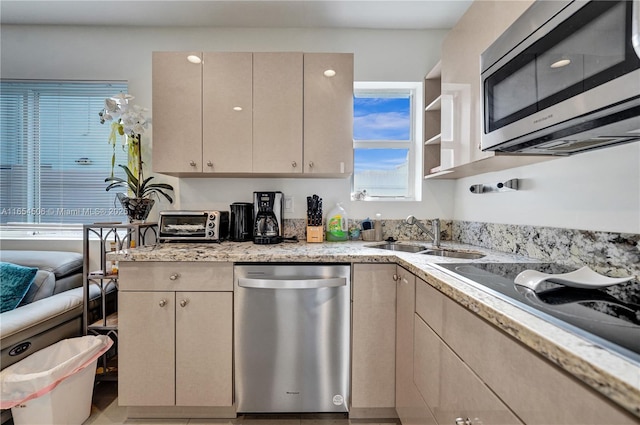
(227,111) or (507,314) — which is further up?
(227,111)

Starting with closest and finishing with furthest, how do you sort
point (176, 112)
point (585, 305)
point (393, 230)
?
1. point (585, 305)
2. point (176, 112)
3. point (393, 230)

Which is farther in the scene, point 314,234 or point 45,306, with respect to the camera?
point 314,234

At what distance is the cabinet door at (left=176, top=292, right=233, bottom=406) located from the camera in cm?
153

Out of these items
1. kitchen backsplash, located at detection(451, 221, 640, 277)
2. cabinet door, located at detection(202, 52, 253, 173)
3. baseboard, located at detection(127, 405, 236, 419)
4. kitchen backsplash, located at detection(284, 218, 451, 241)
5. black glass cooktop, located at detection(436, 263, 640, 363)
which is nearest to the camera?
black glass cooktop, located at detection(436, 263, 640, 363)

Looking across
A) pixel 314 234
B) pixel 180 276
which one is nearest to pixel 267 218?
pixel 314 234

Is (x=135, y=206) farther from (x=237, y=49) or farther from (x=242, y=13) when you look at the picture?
(x=242, y=13)

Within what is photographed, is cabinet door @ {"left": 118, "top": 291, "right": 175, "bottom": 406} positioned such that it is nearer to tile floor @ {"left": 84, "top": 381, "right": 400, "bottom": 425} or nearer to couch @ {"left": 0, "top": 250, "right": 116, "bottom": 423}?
tile floor @ {"left": 84, "top": 381, "right": 400, "bottom": 425}

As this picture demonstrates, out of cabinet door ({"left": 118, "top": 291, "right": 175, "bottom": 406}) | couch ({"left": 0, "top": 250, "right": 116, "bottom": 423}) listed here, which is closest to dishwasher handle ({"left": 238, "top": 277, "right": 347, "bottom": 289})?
cabinet door ({"left": 118, "top": 291, "right": 175, "bottom": 406})

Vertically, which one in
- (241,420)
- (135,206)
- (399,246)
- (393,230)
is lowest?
(241,420)

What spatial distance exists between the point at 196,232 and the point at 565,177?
77.4 inches

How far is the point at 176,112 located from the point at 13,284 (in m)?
1.38

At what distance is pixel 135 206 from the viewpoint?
1.92 m

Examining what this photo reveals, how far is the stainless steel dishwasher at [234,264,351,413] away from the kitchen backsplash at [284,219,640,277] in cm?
71

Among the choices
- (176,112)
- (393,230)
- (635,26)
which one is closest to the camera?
(635,26)
